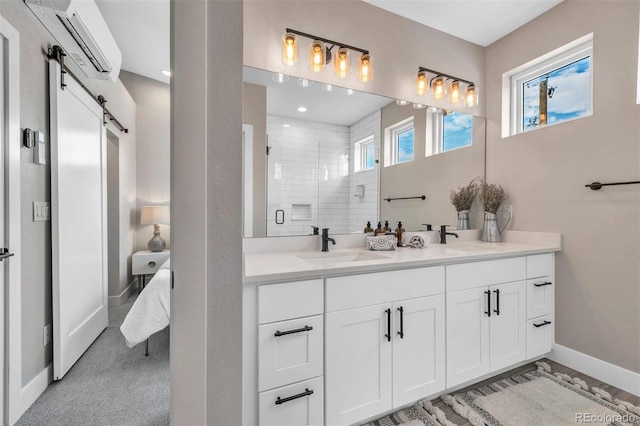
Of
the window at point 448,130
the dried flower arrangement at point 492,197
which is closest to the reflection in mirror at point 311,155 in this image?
the window at point 448,130

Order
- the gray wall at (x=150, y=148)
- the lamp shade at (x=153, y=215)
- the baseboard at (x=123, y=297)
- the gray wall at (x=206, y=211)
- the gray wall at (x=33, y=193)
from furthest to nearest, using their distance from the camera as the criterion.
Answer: the gray wall at (x=150, y=148) → the lamp shade at (x=153, y=215) → the baseboard at (x=123, y=297) → the gray wall at (x=33, y=193) → the gray wall at (x=206, y=211)

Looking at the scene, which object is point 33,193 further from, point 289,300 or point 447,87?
point 447,87

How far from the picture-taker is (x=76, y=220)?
210 cm

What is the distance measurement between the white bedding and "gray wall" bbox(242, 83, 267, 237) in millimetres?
720

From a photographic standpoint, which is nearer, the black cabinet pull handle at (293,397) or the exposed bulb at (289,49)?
the black cabinet pull handle at (293,397)

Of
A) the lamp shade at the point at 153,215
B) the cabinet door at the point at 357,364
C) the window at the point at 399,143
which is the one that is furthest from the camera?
the lamp shade at the point at 153,215

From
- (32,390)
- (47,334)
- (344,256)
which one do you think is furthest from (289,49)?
(32,390)

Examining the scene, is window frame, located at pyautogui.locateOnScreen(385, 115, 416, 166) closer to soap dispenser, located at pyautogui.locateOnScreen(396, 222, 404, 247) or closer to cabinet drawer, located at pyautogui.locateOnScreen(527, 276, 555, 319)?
soap dispenser, located at pyautogui.locateOnScreen(396, 222, 404, 247)

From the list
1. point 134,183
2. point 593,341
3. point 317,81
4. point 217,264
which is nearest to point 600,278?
point 593,341

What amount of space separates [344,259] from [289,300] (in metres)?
0.65

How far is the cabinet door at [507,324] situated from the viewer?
180 centimetres

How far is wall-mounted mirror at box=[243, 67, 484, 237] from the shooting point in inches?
73.2

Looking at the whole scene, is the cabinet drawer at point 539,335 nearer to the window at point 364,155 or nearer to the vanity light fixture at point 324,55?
the window at point 364,155

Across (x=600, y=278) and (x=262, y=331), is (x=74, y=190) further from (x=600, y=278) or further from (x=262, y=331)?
(x=600, y=278)
